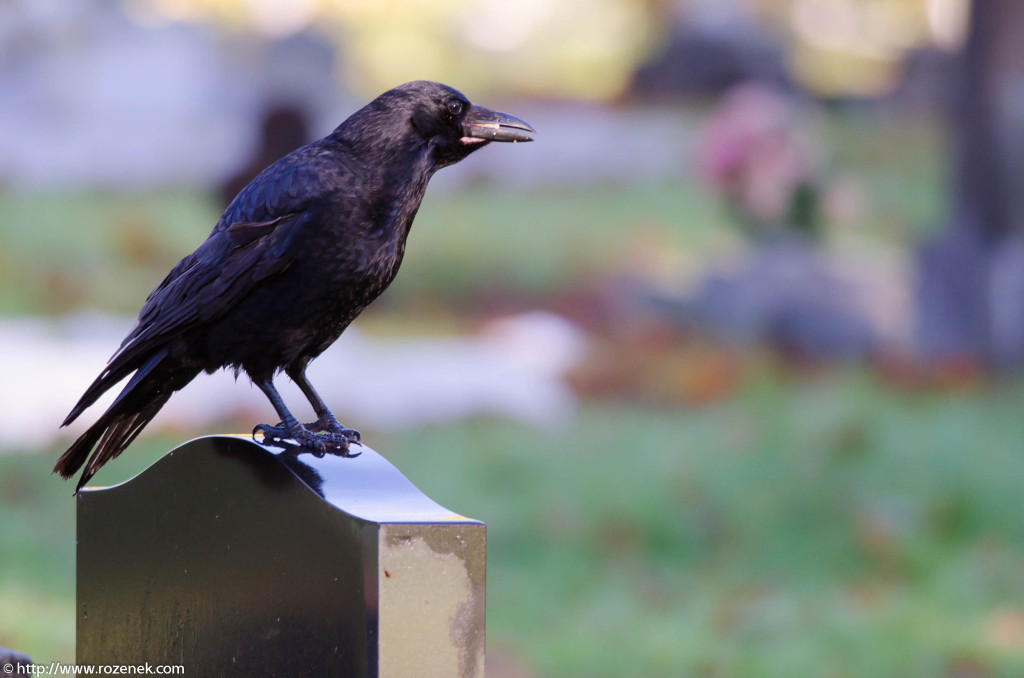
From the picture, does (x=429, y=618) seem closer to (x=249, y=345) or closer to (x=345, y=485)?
(x=345, y=485)

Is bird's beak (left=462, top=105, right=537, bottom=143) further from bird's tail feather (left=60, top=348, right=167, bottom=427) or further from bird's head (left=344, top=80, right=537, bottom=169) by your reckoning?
→ bird's tail feather (left=60, top=348, right=167, bottom=427)

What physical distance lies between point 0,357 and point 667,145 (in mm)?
8076

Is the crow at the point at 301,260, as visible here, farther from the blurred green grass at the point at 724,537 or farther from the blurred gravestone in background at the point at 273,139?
the blurred gravestone in background at the point at 273,139

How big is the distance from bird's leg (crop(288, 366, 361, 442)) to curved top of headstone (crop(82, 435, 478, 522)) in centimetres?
8

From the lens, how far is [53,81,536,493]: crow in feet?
7.95

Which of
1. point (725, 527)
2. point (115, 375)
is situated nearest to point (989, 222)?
point (725, 527)

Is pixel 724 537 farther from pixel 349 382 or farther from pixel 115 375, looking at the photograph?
pixel 115 375

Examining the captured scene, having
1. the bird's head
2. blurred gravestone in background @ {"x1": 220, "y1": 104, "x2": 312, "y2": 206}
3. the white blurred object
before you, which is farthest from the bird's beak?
blurred gravestone in background @ {"x1": 220, "y1": 104, "x2": 312, "y2": 206}

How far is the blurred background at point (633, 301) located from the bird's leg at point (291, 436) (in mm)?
2470

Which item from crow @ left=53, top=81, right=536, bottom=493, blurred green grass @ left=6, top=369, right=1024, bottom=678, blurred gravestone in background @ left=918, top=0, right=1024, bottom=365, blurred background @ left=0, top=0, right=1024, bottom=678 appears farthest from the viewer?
blurred gravestone in background @ left=918, top=0, right=1024, bottom=365

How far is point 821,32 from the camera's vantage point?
50.3 feet

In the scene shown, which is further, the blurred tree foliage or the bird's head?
the blurred tree foliage

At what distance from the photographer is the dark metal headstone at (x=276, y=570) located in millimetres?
2121

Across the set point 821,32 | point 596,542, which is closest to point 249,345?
point 596,542
